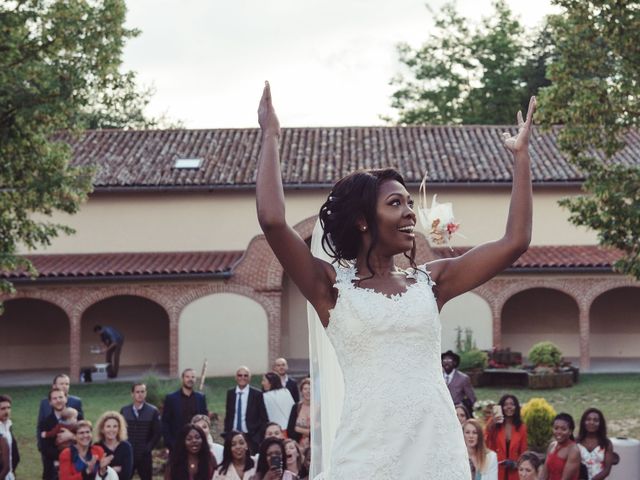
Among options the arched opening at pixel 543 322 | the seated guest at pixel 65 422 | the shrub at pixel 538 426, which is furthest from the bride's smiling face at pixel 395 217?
the arched opening at pixel 543 322

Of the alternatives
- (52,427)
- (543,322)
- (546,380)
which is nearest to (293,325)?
(543,322)

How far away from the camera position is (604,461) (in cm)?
1084

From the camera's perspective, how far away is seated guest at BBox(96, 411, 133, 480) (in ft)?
34.1

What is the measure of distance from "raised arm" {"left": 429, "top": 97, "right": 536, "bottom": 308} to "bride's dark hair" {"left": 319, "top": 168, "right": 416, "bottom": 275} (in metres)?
0.12

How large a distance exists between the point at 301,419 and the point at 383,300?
29.3 feet

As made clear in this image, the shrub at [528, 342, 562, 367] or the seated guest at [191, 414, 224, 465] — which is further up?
the shrub at [528, 342, 562, 367]

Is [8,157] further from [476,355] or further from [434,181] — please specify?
[434,181]

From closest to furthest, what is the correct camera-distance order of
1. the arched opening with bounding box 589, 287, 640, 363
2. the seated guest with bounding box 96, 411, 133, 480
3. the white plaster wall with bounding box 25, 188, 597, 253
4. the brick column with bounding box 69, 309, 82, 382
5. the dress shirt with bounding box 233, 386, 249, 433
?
the seated guest with bounding box 96, 411, 133, 480 < the dress shirt with bounding box 233, 386, 249, 433 < the brick column with bounding box 69, 309, 82, 382 < the white plaster wall with bounding box 25, 188, 597, 253 < the arched opening with bounding box 589, 287, 640, 363

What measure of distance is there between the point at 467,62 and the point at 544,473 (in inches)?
1602

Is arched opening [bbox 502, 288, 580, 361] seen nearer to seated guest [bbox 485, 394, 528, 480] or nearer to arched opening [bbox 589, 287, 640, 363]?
arched opening [bbox 589, 287, 640, 363]

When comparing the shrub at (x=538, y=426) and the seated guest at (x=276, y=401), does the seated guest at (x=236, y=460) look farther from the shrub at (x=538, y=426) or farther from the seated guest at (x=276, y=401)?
the shrub at (x=538, y=426)

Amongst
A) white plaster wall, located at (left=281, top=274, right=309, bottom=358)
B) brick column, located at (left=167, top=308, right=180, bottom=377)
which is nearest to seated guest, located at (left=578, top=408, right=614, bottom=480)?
brick column, located at (left=167, top=308, right=180, bottom=377)

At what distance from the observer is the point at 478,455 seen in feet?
30.3

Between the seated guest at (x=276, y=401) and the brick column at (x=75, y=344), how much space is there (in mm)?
15671
